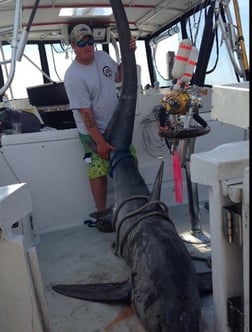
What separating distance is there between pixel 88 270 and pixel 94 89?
1.51 metres

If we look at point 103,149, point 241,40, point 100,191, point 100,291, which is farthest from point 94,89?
point 100,291

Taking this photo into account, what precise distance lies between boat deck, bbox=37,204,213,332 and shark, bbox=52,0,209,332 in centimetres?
6

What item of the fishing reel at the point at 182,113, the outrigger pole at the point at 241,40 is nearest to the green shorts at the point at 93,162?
the fishing reel at the point at 182,113

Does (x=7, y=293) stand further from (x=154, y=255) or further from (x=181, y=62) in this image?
(x=181, y=62)

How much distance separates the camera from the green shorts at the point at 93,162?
304 cm

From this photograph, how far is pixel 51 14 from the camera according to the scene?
451 centimetres

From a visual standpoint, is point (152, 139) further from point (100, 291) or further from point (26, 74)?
point (26, 74)

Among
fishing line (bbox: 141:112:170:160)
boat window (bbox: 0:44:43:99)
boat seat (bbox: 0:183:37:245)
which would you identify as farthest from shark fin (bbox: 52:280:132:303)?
boat window (bbox: 0:44:43:99)

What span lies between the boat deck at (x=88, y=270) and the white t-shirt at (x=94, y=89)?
91 centimetres

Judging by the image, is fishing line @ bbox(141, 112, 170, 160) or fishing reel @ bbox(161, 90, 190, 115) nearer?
fishing reel @ bbox(161, 90, 190, 115)

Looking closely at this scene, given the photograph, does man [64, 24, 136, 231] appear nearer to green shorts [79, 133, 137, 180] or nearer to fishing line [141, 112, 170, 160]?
green shorts [79, 133, 137, 180]

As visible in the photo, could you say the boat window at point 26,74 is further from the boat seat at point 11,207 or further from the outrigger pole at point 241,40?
the boat seat at point 11,207

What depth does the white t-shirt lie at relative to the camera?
308cm

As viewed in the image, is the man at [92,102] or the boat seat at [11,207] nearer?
the boat seat at [11,207]
